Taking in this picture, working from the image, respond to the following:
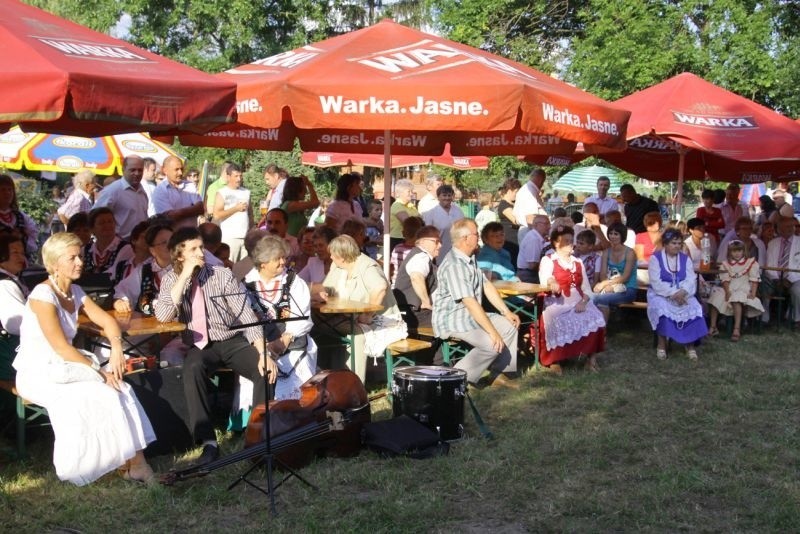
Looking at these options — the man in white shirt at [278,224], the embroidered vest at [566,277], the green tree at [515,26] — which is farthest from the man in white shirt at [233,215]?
the green tree at [515,26]

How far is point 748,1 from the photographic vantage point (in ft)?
65.0

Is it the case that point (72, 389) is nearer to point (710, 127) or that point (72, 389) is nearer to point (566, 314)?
point (566, 314)

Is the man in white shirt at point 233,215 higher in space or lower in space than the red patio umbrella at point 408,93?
lower

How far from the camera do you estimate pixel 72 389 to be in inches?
195

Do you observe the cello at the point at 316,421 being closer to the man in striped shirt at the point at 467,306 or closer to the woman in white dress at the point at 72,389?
the woman in white dress at the point at 72,389

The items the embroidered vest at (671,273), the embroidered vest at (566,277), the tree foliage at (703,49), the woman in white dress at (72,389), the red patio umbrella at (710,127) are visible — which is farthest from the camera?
the tree foliage at (703,49)

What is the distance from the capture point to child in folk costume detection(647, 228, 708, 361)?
901 cm

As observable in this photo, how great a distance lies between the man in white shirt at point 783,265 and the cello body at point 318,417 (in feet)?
22.2

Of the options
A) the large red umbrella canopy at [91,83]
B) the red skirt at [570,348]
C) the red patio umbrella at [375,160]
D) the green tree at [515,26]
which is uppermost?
the green tree at [515,26]

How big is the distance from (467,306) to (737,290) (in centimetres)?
446

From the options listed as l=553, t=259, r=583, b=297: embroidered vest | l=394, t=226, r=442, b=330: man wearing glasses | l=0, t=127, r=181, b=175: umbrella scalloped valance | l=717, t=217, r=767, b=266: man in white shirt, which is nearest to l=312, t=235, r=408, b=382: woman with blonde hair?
l=394, t=226, r=442, b=330: man wearing glasses

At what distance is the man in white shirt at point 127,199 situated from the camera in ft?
28.2

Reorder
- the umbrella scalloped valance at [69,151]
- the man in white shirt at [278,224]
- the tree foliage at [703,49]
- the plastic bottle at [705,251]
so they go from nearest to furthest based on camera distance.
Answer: the man in white shirt at [278,224] → the plastic bottle at [705,251] → the umbrella scalloped valance at [69,151] → the tree foliage at [703,49]

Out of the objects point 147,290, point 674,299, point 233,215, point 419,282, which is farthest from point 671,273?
point 147,290
